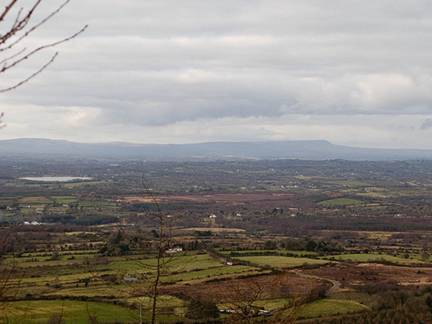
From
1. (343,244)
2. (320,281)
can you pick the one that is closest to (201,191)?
(343,244)

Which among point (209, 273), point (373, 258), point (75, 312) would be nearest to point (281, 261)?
point (209, 273)

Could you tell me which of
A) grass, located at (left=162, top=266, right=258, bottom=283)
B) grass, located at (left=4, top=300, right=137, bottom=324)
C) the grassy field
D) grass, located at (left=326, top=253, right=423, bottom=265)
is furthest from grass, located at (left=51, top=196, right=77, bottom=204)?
grass, located at (left=4, top=300, right=137, bottom=324)

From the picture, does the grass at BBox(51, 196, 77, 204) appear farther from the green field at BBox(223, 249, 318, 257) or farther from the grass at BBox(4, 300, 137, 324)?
the grass at BBox(4, 300, 137, 324)

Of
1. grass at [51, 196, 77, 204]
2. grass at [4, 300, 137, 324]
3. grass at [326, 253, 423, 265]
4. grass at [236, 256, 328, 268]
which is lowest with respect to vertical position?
grass at [326, 253, 423, 265]

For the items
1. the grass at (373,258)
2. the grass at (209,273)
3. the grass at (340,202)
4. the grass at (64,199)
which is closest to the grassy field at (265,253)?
the grass at (373,258)

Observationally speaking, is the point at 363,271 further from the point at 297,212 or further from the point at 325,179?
the point at 325,179

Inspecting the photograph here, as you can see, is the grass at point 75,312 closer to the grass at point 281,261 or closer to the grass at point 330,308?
the grass at point 330,308
